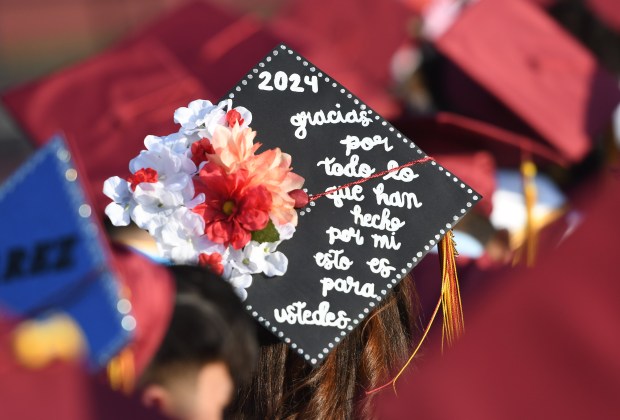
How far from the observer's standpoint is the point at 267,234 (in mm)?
1448

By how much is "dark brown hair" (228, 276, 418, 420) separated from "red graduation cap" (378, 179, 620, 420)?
840 millimetres

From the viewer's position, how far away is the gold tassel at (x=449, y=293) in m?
1.55

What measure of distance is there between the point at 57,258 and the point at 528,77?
221 centimetres

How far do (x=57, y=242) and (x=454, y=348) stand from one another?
2.96ft

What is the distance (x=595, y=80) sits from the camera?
3229 mm

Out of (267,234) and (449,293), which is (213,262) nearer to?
(267,234)

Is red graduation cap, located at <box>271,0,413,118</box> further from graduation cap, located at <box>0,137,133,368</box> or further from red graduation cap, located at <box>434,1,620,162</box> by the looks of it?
graduation cap, located at <box>0,137,133,368</box>

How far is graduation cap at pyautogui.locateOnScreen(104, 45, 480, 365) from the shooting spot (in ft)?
4.74

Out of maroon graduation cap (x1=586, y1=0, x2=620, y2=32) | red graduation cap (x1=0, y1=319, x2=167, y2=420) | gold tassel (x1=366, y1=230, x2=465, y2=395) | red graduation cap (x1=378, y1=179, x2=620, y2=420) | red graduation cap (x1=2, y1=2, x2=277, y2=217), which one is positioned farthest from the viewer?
maroon graduation cap (x1=586, y1=0, x2=620, y2=32)

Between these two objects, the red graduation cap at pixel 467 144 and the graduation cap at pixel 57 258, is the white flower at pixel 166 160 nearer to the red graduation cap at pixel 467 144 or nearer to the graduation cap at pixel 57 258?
the graduation cap at pixel 57 258

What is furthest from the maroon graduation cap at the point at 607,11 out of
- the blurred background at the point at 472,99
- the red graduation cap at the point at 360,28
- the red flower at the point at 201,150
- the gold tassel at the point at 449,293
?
the red flower at the point at 201,150

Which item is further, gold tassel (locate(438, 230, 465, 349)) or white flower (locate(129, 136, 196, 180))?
gold tassel (locate(438, 230, 465, 349))

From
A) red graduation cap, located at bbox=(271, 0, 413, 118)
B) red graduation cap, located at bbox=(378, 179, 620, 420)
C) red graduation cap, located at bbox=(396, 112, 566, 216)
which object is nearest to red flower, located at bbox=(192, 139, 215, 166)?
red graduation cap, located at bbox=(378, 179, 620, 420)

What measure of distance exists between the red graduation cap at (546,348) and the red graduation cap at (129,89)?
2028mm
